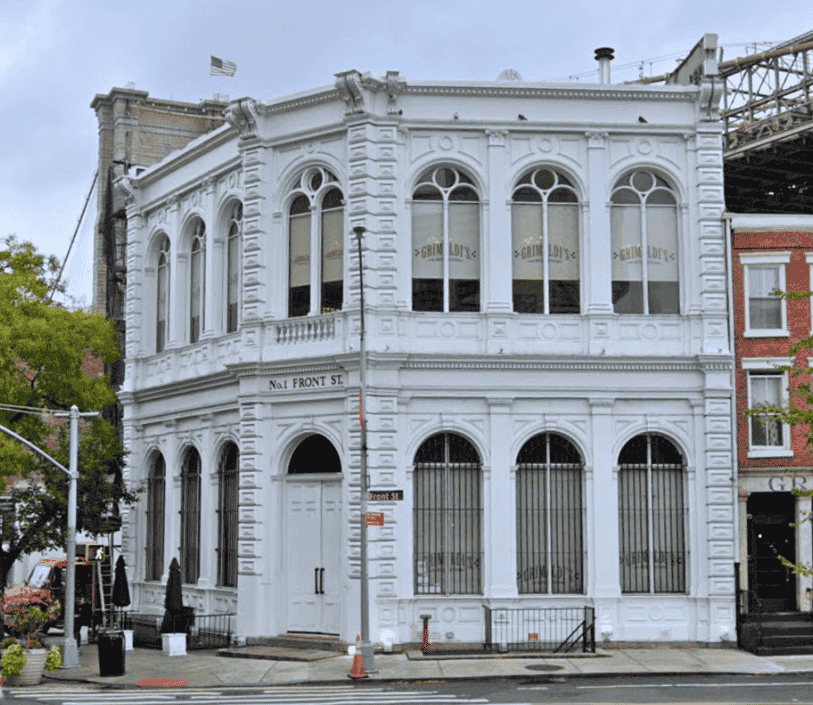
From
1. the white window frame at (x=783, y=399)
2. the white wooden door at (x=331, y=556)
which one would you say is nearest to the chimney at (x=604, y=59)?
the white window frame at (x=783, y=399)

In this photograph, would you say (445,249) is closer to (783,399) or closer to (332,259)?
(332,259)

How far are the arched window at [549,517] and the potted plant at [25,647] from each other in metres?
10.7

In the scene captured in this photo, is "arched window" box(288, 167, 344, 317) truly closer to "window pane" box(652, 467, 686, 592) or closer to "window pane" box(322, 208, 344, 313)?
"window pane" box(322, 208, 344, 313)

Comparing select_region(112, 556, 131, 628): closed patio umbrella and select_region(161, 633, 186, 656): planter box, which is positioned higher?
select_region(112, 556, 131, 628): closed patio umbrella

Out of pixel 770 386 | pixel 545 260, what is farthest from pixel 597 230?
pixel 770 386

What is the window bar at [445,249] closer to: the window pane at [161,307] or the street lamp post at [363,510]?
the street lamp post at [363,510]

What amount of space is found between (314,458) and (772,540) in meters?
11.7

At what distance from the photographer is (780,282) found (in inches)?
1117

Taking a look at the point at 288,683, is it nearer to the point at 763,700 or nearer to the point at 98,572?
the point at 763,700

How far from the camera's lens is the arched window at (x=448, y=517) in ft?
87.7

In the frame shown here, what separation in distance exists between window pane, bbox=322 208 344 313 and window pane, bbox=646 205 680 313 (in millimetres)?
7650

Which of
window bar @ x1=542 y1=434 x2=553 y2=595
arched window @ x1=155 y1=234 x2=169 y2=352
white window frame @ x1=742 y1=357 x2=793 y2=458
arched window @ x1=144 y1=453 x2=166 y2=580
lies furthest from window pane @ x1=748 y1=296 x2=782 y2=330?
arched window @ x1=144 y1=453 x2=166 y2=580

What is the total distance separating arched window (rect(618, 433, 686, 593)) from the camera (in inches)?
1064

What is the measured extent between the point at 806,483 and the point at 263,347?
1386 cm
